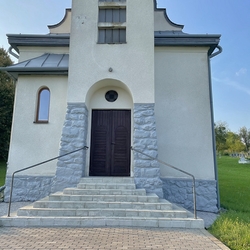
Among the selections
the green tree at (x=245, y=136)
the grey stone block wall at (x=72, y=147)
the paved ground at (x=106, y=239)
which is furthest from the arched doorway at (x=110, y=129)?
the green tree at (x=245, y=136)

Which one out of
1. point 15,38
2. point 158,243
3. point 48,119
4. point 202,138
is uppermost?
point 15,38

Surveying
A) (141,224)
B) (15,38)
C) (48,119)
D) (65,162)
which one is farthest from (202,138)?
(15,38)

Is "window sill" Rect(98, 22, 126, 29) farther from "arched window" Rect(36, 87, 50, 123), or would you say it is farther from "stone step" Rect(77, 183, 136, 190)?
"stone step" Rect(77, 183, 136, 190)

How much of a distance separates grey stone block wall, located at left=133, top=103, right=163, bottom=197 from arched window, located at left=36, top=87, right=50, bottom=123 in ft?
10.9

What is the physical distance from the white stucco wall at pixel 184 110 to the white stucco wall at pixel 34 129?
357 centimetres

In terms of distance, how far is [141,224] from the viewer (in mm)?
4859

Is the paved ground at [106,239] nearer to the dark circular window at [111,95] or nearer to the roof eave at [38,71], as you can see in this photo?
the dark circular window at [111,95]

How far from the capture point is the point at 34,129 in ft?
25.6

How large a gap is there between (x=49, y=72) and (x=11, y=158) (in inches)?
130

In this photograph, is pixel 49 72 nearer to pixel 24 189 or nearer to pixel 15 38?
pixel 15 38

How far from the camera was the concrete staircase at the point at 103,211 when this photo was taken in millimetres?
4871

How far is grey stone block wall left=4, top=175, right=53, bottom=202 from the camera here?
7.46 metres

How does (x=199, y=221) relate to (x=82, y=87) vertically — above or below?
below

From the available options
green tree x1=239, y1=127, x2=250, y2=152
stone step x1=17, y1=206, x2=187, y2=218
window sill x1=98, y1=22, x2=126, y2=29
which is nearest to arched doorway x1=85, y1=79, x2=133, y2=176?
window sill x1=98, y1=22, x2=126, y2=29
